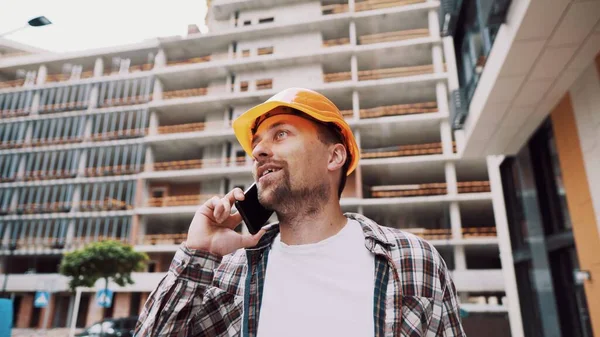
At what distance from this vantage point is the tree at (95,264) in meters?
18.9

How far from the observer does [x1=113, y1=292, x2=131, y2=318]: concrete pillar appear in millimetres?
25922

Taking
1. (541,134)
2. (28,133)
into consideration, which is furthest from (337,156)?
(28,133)

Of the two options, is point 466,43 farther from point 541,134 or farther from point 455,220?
point 455,220

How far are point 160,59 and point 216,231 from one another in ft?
105

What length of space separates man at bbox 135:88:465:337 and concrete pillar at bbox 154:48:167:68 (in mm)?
31450

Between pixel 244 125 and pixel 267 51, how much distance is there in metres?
28.4

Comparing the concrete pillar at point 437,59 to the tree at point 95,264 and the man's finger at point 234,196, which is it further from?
the man's finger at point 234,196

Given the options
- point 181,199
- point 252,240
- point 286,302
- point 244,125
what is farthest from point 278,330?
point 181,199

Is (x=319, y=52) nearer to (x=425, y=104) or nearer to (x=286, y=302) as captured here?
(x=425, y=104)

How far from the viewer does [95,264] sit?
1912cm

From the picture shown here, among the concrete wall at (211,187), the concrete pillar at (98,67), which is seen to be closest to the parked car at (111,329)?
the concrete wall at (211,187)

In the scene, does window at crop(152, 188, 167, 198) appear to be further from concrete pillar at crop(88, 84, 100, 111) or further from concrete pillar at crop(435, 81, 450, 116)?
concrete pillar at crop(435, 81, 450, 116)

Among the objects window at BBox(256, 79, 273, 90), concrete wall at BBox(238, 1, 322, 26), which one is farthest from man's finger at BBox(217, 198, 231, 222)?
concrete wall at BBox(238, 1, 322, 26)

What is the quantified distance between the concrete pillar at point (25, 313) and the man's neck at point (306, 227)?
34.6 m
